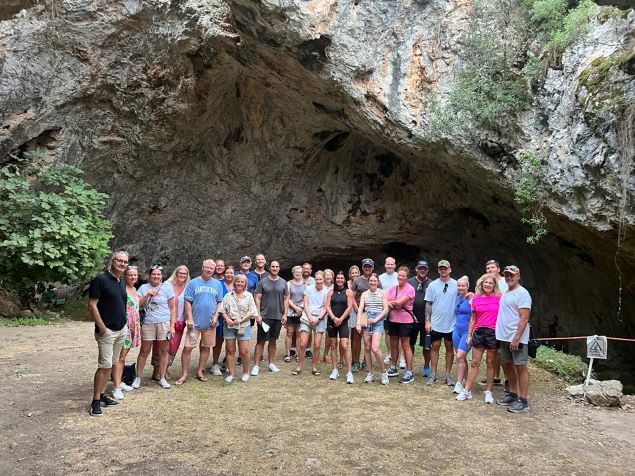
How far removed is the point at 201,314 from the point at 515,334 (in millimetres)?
3437

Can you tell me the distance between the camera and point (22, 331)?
818 cm

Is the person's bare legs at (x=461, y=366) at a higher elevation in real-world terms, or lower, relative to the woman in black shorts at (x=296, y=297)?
lower

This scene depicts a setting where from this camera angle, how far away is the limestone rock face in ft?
23.7

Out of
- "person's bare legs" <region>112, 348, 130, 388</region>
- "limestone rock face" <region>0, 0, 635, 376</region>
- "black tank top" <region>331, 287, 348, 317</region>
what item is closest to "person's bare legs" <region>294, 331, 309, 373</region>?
"black tank top" <region>331, 287, 348, 317</region>

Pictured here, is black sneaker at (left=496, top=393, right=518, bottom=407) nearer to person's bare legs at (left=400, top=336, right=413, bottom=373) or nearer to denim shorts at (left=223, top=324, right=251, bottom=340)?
person's bare legs at (left=400, top=336, right=413, bottom=373)

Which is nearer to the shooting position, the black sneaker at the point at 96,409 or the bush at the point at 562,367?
the black sneaker at the point at 96,409

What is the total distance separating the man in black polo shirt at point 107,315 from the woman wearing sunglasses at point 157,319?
2.44 feet

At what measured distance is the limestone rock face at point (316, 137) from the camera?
285 inches

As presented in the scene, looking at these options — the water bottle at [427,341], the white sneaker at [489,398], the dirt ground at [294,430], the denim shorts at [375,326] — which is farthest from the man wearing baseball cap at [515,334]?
the denim shorts at [375,326]

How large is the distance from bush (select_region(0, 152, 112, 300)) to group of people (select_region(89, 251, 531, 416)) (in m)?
4.65

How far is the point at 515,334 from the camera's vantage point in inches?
188

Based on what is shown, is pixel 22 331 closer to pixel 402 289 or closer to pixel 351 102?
pixel 402 289

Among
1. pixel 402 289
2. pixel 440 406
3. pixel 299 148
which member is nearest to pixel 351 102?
pixel 299 148

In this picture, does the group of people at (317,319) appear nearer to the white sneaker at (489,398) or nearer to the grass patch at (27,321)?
the white sneaker at (489,398)
